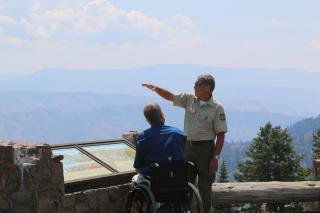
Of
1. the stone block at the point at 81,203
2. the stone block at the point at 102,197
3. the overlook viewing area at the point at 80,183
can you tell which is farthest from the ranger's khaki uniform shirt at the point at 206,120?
the stone block at the point at 81,203

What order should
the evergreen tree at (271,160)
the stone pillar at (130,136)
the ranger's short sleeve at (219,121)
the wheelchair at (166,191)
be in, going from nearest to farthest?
the wheelchair at (166,191), the ranger's short sleeve at (219,121), the stone pillar at (130,136), the evergreen tree at (271,160)

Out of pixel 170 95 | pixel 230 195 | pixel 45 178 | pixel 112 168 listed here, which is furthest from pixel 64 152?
pixel 230 195

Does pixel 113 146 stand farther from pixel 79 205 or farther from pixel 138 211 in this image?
pixel 138 211

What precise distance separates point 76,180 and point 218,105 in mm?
1956

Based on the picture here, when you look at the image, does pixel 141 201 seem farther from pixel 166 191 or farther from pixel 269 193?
pixel 269 193

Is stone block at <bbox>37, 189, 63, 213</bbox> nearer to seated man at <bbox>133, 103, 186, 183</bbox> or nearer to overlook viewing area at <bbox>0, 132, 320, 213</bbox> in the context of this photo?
overlook viewing area at <bbox>0, 132, 320, 213</bbox>

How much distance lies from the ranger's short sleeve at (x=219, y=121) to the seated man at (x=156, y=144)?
2.92ft

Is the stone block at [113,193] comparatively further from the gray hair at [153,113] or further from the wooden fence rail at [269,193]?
the wooden fence rail at [269,193]

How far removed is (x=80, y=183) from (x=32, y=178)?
78 centimetres

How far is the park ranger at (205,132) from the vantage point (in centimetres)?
618

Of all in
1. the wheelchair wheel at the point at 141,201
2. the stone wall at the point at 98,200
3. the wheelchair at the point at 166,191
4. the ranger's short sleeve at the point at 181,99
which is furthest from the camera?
the ranger's short sleeve at the point at 181,99

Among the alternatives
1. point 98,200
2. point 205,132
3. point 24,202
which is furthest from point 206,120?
point 24,202

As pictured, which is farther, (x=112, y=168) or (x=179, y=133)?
(x=112, y=168)

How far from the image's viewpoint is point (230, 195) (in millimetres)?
8133
